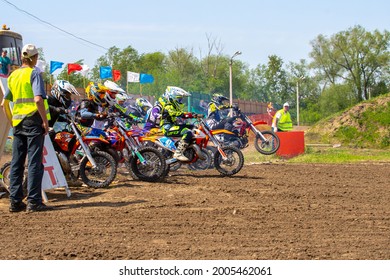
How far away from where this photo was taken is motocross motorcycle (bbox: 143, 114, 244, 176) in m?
12.9

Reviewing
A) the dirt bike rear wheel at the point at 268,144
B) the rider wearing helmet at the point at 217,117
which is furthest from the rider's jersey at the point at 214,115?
the dirt bike rear wheel at the point at 268,144

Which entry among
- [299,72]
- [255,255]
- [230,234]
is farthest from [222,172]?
[299,72]

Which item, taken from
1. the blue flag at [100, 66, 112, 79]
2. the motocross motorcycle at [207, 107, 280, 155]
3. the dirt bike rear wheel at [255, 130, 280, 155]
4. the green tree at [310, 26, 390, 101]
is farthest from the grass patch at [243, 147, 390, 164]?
the green tree at [310, 26, 390, 101]

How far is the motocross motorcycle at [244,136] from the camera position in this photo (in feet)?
53.0

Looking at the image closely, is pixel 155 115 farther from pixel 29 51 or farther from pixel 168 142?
pixel 29 51

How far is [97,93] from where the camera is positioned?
12.3 m

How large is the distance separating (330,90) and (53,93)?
6715 centimetres

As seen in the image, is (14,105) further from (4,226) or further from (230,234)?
(230,234)

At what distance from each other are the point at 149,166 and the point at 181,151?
3.31ft

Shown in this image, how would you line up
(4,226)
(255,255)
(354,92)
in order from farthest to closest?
(354,92)
(4,226)
(255,255)

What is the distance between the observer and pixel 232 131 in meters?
16.5

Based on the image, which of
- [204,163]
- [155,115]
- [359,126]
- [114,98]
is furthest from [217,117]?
[359,126]

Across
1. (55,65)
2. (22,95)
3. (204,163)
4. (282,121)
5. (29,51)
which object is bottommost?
(204,163)

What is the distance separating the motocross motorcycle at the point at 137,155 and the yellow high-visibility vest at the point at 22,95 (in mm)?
3119
